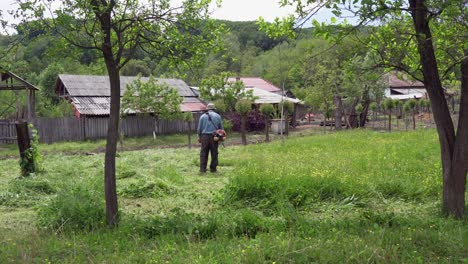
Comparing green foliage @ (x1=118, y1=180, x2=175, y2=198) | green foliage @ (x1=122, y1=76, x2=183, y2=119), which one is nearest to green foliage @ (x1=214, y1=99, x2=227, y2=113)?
green foliage @ (x1=122, y1=76, x2=183, y2=119)

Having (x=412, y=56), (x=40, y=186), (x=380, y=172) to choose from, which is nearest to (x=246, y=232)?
(x=412, y=56)

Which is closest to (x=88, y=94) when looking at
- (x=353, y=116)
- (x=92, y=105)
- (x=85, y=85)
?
(x=85, y=85)

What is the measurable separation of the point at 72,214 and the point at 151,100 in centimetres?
2211

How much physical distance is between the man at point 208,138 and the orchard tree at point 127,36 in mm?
5570

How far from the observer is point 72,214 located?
592 centimetres

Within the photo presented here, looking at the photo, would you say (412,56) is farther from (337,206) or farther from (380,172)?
(380,172)

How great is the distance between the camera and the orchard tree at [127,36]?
559 cm

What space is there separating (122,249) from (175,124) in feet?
90.8

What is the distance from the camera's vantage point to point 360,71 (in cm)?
615

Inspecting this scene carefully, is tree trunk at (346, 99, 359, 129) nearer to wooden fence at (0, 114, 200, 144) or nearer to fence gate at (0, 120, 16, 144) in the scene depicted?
wooden fence at (0, 114, 200, 144)

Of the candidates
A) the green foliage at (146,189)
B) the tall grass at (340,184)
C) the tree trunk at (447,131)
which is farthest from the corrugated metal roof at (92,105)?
the tree trunk at (447,131)

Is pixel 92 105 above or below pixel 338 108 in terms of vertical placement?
above

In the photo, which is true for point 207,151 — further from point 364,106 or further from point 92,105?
point 364,106

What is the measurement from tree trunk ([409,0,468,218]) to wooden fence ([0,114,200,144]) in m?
22.0
